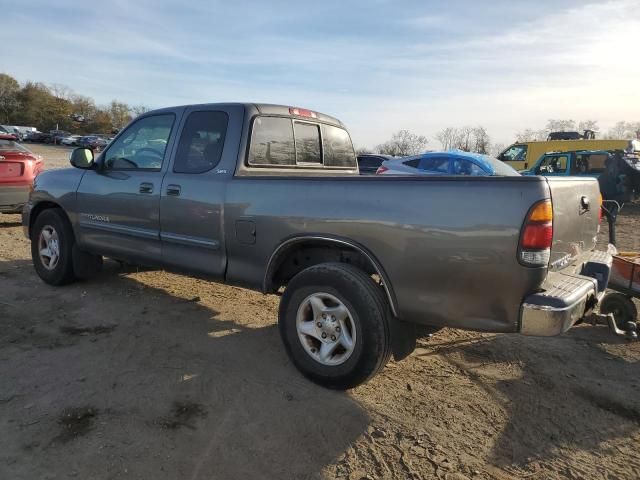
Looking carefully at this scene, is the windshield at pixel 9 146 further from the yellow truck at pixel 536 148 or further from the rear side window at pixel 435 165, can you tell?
the yellow truck at pixel 536 148

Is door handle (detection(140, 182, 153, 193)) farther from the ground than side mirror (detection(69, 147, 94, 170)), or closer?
closer

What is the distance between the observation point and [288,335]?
3.41 meters

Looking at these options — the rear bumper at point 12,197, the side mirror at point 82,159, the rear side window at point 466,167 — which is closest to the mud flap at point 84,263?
the side mirror at point 82,159

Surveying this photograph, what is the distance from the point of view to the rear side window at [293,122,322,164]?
449cm

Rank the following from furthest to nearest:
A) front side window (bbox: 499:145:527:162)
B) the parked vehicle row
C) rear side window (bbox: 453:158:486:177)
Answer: the parked vehicle row, front side window (bbox: 499:145:527:162), rear side window (bbox: 453:158:486:177)

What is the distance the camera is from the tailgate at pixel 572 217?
8.78ft

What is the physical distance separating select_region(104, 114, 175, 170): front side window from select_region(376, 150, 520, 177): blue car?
282 inches

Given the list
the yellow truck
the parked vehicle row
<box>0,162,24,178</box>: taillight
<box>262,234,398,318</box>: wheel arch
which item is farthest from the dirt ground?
the parked vehicle row

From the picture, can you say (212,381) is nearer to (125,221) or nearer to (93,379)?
(93,379)

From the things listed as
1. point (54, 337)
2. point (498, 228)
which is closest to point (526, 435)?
point (498, 228)

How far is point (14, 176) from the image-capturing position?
8.27 m

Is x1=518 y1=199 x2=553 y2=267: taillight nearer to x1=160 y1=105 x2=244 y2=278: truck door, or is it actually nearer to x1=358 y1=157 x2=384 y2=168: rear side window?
x1=160 y1=105 x2=244 y2=278: truck door

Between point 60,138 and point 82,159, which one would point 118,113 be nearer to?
point 60,138

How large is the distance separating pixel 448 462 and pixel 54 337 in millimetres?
→ 3255
